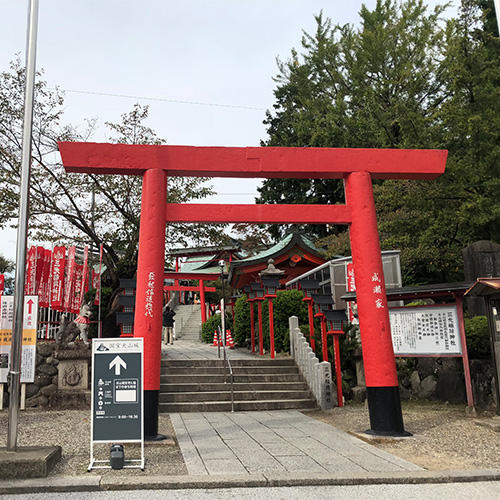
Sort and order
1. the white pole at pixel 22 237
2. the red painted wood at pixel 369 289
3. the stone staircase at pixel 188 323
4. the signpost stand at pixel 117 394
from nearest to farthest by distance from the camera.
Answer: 1. the white pole at pixel 22 237
2. the signpost stand at pixel 117 394
3. the red painted wood at pixel 369 289
4. the stone staircase at pixel 188 323

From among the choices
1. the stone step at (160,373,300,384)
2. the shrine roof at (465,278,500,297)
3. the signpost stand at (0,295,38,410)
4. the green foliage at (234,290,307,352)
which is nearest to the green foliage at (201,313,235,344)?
the green foliage at (234,290,307,352)

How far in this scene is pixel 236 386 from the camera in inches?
444

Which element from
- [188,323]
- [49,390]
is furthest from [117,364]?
[188,323]

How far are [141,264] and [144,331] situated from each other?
1.02 meters

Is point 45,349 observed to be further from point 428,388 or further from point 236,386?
point 428,388

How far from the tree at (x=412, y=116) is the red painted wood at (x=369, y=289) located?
5.97m

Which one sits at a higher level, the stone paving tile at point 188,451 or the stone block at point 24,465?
the stone block at point 24,465

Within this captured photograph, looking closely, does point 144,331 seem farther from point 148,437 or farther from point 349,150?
point 349,150

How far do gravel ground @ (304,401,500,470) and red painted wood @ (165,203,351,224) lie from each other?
3474 millimetres

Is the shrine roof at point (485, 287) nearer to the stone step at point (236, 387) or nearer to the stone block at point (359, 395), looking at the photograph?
the stone block at point (359, 395)

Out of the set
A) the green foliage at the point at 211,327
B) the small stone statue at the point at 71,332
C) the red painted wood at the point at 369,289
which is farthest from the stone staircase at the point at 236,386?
the green foliage at the point at 211,327

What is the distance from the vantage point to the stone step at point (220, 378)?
37.3 feet

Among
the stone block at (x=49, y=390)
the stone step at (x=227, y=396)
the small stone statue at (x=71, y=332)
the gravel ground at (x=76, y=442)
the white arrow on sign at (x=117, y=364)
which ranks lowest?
the gravel ground at (x=76, y=442)

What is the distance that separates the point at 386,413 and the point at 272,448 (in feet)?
6.18
